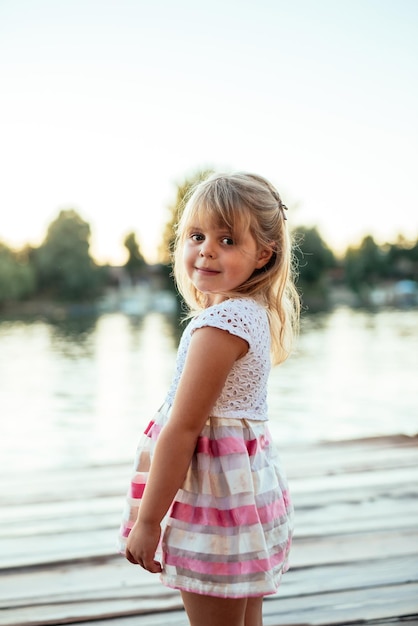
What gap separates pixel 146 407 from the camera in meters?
9.00

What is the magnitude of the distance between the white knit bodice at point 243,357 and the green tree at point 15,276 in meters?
12.7

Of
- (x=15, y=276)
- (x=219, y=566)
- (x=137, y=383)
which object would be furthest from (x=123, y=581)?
(x=15, y=276)

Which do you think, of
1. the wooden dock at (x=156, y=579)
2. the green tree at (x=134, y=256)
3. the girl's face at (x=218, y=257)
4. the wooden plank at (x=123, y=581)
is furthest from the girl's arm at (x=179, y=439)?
the green tree at (x=134, y=256)

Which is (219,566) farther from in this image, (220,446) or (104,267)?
(104,267)

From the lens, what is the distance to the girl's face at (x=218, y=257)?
0.95 m

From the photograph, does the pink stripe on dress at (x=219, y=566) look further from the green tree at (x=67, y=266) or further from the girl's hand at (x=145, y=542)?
the green tree at (x=67, y=266)

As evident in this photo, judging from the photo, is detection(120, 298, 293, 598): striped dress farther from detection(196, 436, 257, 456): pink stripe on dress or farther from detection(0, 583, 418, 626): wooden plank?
detection(0, 583, 418, 626): wooden plank

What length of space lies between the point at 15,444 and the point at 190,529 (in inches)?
243

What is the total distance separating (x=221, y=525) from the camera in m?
0.89

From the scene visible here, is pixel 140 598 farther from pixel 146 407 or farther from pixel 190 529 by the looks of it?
pixel 146 407

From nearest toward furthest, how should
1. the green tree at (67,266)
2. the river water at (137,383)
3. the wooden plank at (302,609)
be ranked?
the wooden plank at (302,609)
the river water at (137,383)
the green tree at (67,266)

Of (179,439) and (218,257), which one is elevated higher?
(218,257)

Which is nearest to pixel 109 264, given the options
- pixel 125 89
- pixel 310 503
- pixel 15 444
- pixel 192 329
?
pixel 125 89

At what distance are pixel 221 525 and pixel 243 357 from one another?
0.24 metres
